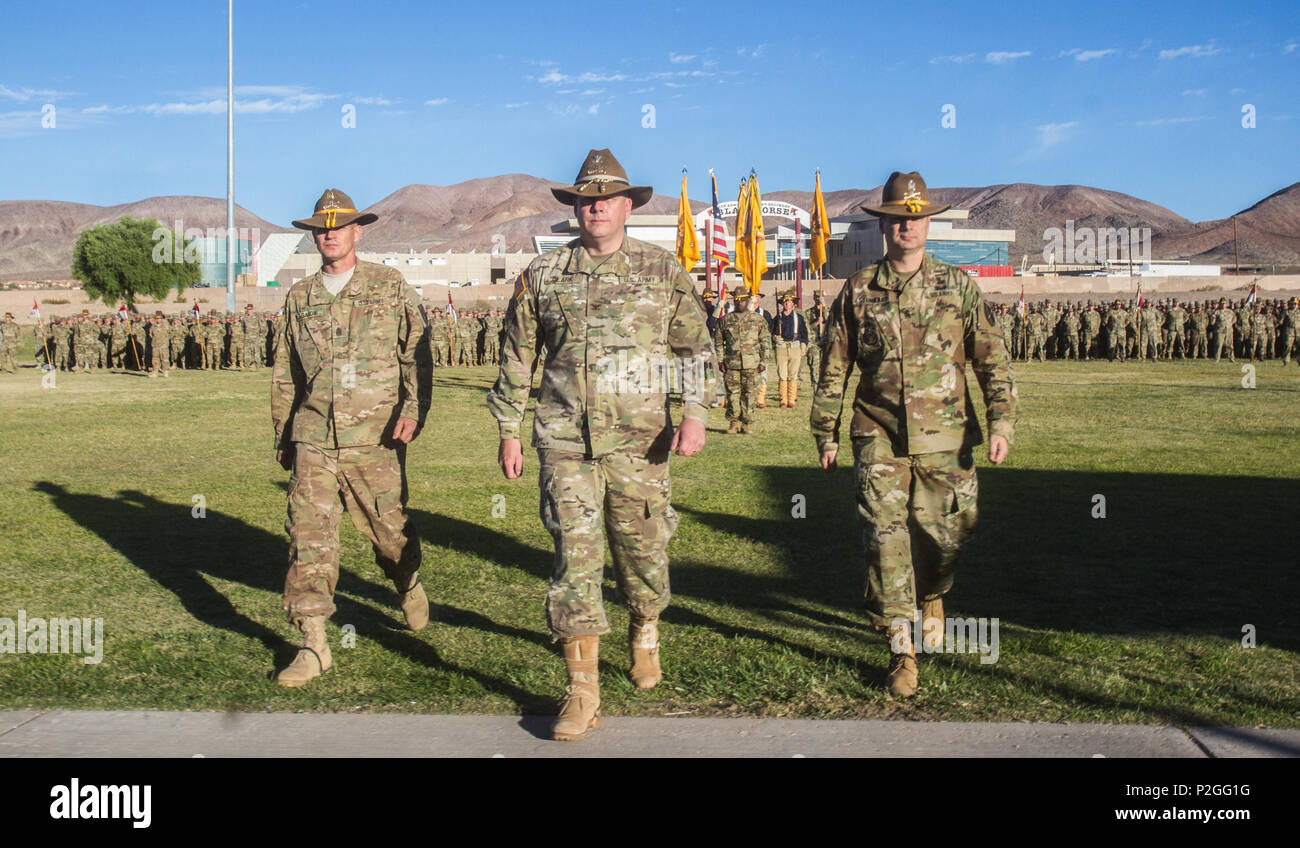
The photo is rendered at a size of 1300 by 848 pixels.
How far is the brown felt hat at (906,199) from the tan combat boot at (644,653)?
1.89 m

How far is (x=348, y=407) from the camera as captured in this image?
5062 millimetres

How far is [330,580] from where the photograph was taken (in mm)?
4957

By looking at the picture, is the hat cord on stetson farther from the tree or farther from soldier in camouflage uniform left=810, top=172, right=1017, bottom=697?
the tree

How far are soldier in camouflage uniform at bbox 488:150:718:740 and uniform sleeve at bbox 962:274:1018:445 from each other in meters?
1.09

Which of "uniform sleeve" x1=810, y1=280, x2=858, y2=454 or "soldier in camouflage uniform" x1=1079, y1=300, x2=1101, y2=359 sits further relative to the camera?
"soldier in camouflage uniform" x1=1079, y1=300, x2=1101, y2=359

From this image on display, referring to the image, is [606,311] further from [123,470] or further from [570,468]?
[123,470]

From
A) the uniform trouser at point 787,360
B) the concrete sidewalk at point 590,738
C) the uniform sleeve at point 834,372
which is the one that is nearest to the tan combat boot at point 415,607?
the concrete sidewalk at point 590,738

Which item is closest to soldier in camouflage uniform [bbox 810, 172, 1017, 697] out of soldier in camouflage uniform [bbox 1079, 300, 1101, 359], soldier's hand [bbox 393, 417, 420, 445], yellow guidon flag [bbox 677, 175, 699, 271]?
soldier's hand [bbox 393, 417, 420, 445]

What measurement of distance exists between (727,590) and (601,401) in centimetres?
249

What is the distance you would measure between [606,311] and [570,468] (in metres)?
0.60

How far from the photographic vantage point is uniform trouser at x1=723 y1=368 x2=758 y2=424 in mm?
14609

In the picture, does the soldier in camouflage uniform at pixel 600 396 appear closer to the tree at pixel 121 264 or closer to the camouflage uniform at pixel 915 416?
the camouflage uniform at pixel 915 416

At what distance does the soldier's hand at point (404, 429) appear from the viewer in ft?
16.8

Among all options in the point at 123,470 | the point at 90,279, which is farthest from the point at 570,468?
the point at 90,279
